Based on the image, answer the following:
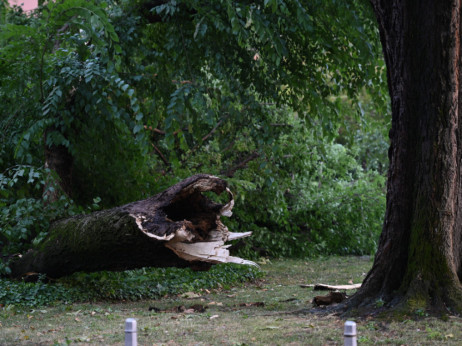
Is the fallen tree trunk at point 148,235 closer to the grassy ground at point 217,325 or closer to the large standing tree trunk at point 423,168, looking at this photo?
the grassy ground at point 217,325

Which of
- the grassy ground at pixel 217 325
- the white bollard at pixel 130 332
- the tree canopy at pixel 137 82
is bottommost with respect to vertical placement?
the grassy ground at pixel 217 325

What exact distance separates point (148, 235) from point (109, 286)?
1.79 meters

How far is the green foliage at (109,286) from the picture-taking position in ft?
22.4

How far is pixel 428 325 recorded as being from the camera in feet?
14.7

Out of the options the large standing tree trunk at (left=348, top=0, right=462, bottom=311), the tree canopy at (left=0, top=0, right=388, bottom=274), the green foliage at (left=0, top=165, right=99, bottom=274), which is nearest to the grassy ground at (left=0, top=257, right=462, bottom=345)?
the large standing tree trunk at (left=348, top=0, right=462, bottom=311)

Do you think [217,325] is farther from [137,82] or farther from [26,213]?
[137,82]

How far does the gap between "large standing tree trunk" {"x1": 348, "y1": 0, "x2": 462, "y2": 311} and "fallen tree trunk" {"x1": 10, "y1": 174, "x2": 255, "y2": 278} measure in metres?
1.99

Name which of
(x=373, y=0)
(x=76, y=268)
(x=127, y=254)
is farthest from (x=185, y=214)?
(x=373, y=0)

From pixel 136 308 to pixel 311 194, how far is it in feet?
26.2

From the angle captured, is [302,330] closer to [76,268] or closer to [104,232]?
[104,232]

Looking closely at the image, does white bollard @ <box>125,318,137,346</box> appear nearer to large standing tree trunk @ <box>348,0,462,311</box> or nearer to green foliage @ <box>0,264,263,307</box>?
large standing tree trunk @ <box>348,0,462,311</box>

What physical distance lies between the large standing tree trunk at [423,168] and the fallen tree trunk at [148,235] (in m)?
1.99

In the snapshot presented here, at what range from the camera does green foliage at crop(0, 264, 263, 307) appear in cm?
684

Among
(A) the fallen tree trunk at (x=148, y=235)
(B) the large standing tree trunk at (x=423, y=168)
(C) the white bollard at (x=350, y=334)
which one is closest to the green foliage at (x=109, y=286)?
(A) the fallen tree trunk at (x=148, y=235)
